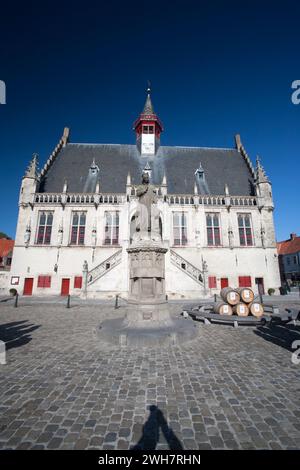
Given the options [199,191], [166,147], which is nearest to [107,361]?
[199,191]

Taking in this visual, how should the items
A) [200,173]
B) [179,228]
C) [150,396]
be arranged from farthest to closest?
[200,173]
[179,228]
[150,396]

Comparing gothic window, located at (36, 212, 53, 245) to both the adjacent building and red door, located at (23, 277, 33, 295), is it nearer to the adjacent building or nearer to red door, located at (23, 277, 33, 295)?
red door, located at (23, 277, 33, 295)

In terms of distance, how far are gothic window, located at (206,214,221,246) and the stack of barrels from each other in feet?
Result: 45.0

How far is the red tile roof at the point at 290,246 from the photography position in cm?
4069

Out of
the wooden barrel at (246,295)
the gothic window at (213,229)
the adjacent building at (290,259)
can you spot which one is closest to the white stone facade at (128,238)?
the gothic window at (213,229)

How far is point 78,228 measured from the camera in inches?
912

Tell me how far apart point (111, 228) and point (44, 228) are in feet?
24.4

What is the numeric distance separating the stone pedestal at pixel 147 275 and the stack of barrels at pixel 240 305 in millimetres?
3673

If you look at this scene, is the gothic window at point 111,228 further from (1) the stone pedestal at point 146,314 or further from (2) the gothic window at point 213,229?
(1) the stone pedestal at point 146,314

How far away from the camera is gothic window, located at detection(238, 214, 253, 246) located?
925 inches

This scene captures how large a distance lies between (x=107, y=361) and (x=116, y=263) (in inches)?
591

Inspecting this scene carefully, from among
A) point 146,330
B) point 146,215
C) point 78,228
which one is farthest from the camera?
point 78,228

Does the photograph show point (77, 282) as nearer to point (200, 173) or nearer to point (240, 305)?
point (240, 305)

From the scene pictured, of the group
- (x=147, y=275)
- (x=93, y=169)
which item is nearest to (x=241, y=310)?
(x=147, y=275)
